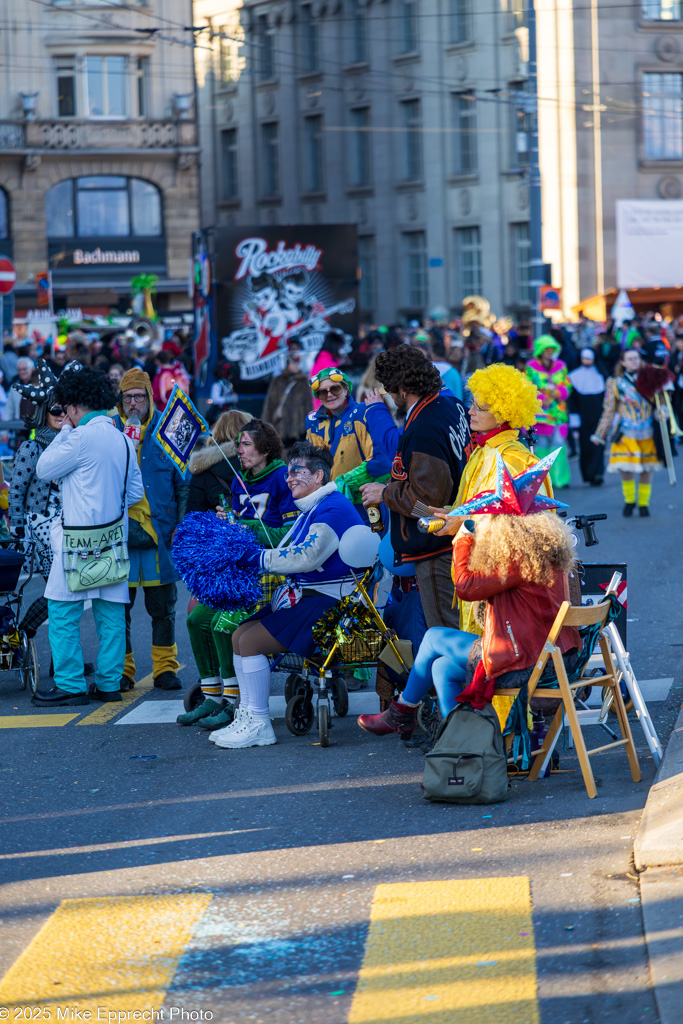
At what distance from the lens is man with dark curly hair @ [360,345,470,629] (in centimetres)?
693

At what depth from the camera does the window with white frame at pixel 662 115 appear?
44.2m

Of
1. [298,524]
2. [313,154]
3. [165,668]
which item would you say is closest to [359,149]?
[313,154]

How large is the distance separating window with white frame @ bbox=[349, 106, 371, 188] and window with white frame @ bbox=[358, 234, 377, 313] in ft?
6.83

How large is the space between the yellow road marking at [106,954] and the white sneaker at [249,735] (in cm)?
209

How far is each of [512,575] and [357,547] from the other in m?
1.34

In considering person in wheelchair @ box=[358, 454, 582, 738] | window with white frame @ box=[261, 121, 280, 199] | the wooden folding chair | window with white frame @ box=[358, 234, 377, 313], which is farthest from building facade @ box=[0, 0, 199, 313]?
the wooden folding chair

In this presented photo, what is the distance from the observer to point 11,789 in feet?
21.7

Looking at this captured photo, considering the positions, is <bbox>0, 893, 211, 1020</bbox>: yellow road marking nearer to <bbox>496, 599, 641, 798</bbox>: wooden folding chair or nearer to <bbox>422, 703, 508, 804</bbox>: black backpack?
<bbox>422, 703, 508, 804</bbox>: black backpack

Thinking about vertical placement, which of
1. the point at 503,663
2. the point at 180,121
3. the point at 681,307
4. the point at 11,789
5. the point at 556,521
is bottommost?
the point at 11,789

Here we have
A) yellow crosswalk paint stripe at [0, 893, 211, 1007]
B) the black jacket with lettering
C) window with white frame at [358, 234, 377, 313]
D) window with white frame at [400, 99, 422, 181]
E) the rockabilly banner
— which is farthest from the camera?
window with white frame at [358, 234, 377, 313]

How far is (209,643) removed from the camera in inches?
303

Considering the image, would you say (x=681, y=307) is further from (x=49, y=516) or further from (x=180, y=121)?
(x=49, y=516)

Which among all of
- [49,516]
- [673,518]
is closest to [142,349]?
[673,518]

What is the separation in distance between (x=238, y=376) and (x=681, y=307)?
78.5 ft
